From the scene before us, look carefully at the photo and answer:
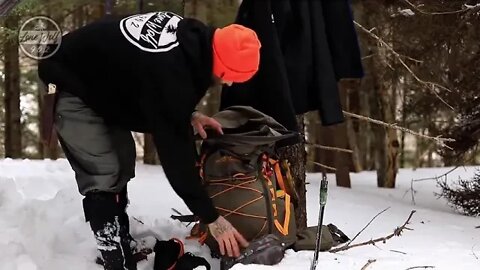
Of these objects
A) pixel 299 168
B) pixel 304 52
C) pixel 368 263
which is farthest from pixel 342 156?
pixel 368 263

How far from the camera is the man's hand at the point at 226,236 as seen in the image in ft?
8.63

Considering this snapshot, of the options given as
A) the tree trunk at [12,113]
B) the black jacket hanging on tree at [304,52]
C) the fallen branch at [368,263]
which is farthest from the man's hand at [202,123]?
the tree trunk at [12,113]

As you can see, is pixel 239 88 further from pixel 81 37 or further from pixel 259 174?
pixel 81 37

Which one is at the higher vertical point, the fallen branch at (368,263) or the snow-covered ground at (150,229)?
the fallen branch at (368,263)

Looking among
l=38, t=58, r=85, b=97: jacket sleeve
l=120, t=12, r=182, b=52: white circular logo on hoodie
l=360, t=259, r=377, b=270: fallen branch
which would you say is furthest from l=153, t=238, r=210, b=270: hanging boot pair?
l=120, t=12, r=182, b=52: white circular logo on hoodie

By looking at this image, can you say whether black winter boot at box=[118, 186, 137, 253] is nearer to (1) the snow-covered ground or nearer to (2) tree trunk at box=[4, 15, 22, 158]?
(1) the snow-covered ground

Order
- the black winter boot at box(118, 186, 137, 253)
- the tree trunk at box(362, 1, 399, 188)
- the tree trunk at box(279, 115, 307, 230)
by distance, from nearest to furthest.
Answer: the black winter boot at box(118, 186, 137, 253) < the tree trunk at box(279, 115, 307, 230) < the tree trunk at box(362, 1, 399, 188)

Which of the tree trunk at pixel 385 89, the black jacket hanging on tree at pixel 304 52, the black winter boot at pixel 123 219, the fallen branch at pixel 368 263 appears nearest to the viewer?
the fallen branch at pixel 368 263

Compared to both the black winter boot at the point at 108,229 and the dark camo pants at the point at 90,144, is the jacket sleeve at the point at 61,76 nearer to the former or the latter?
the dark camo pants at the point at 90,144

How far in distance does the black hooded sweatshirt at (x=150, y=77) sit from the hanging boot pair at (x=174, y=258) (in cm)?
39

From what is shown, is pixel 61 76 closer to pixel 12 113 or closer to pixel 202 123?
pixel 202 123

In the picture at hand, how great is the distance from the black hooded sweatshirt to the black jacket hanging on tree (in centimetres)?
36

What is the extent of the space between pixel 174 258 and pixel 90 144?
0.65 meters

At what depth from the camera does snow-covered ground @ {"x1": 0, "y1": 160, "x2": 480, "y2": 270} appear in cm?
286
